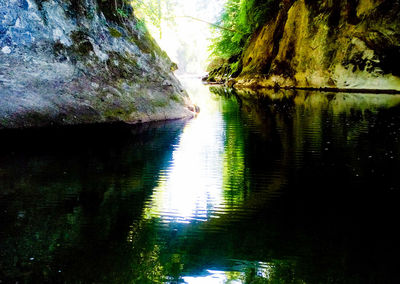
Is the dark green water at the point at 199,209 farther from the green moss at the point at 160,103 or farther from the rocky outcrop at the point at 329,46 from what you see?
the rocky outcrop at the point at 329,46

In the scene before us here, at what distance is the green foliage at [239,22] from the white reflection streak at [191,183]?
50.8 ft

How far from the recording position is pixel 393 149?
229 inches

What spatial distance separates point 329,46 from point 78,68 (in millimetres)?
14071

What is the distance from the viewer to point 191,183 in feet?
14.4

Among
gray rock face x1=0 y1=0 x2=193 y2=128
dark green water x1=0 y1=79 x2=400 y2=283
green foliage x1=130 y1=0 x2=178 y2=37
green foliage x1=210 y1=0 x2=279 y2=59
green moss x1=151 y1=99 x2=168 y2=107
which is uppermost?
green foliage x1=210 y1=0 x2=279 y2=59

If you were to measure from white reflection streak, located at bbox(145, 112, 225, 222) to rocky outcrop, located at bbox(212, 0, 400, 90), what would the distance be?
11.8 metres

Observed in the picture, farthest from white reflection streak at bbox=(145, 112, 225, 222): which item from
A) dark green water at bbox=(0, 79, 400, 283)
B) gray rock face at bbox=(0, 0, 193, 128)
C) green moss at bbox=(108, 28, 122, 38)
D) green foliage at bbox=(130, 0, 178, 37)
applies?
green foliage at bbox=(130, 0, 178, 37)

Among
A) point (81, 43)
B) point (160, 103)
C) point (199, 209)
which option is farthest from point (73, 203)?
point (160, 103)

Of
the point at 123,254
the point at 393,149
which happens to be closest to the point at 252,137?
the point at 393,149

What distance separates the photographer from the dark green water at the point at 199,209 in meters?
2.55

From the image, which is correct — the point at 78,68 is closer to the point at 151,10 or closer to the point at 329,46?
the point at 151,10

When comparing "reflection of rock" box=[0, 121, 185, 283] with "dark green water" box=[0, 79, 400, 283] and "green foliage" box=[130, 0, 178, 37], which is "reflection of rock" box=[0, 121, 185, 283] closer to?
"dark green water" box=[0, 79, 400, 283]

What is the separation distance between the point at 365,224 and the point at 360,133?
14.0 feet

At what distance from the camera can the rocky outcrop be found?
52.2 feet
